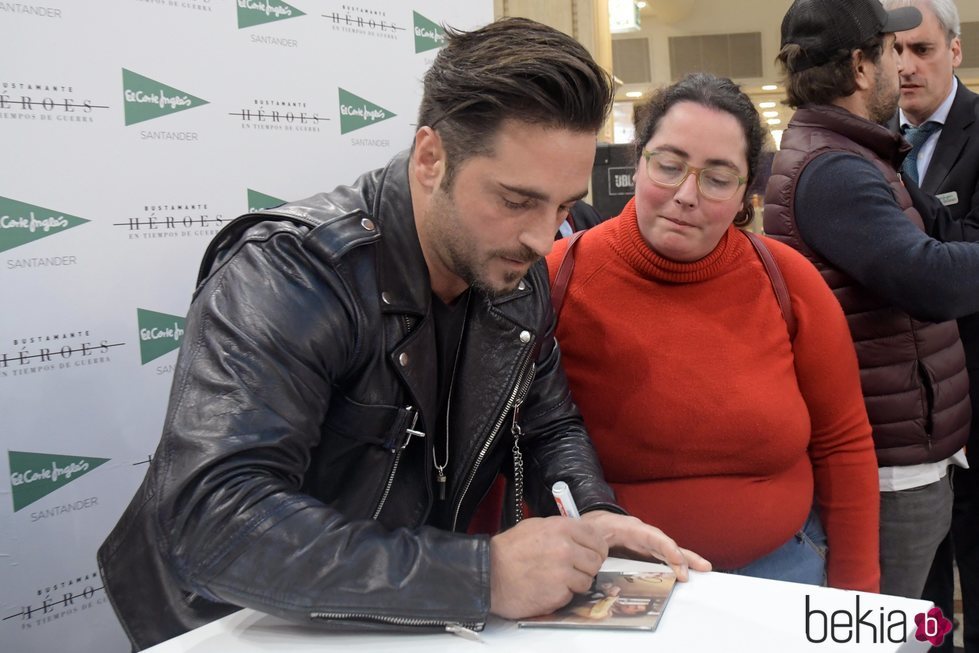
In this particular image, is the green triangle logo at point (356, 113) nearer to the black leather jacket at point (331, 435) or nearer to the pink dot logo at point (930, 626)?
the black leather jacket at point (331, 435)

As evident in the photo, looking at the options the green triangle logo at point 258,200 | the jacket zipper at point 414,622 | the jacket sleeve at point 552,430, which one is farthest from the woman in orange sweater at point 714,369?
the green triangle logo at point 258,200

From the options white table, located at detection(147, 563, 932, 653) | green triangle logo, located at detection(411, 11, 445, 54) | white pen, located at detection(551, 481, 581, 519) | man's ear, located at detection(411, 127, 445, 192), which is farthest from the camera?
green triangle logo, located at detection(411, 11, 445, 54)

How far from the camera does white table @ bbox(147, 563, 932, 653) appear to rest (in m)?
1.03

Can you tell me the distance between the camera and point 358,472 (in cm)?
135

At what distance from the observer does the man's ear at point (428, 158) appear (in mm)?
1395

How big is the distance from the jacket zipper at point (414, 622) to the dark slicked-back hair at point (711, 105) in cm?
106

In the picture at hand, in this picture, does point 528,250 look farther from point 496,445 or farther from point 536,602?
point 536,602

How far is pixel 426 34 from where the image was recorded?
2.69 m

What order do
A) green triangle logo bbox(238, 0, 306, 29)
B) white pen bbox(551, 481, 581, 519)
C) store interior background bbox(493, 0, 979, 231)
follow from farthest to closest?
store interior background bbox(493, 0, 979, 231), green triangle logo bbox(238, 0, 306, 29), white pen bbox(551, 481, 581, 519)

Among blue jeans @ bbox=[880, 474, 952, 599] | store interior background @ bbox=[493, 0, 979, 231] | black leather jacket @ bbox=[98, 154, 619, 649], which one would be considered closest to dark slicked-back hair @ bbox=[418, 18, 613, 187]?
black leather jacket @ bbox=[98, 154, 619, 649]

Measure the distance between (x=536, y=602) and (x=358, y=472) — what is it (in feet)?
1.25

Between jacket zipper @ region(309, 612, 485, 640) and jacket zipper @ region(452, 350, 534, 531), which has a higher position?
jacket zipper @ region(452, 350, 534, 531)

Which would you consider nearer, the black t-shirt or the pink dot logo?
A: the pink dot logo

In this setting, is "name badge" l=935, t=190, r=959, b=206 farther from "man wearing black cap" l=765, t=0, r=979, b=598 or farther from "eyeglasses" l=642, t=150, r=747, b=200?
"eyeglasses" l=642, t=150, r=747, b=200
